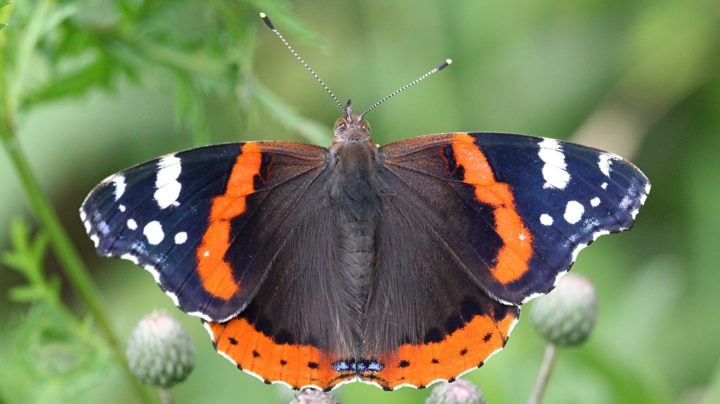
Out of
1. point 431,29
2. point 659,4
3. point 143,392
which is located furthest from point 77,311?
point 659,4

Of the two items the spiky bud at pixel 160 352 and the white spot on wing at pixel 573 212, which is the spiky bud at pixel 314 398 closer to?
the spiky bud at pixel 160 352

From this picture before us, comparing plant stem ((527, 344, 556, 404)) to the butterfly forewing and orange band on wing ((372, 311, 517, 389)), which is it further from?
the butterfly forewing

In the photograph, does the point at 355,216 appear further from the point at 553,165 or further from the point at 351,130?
the point at 553,165

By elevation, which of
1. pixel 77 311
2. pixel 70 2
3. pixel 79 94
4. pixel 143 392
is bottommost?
pixel 77 311

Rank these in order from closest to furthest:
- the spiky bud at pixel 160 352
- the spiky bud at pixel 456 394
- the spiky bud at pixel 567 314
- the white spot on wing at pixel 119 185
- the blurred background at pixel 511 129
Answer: the white spot on wing at pixel 119 185
the spiky bud at pixel 456 394
the spiky bud at pixel 160 352
the spiky bud at pixel 567 314
the blurred background at pixel 511 129

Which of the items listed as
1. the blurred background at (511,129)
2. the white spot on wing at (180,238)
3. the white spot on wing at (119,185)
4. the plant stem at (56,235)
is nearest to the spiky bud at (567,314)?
the blurred background at (511,129)

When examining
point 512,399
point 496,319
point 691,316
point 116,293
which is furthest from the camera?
point 116,293

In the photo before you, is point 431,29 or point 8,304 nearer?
point 8,304

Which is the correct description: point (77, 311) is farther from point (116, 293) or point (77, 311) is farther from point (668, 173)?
point (668, 173)
